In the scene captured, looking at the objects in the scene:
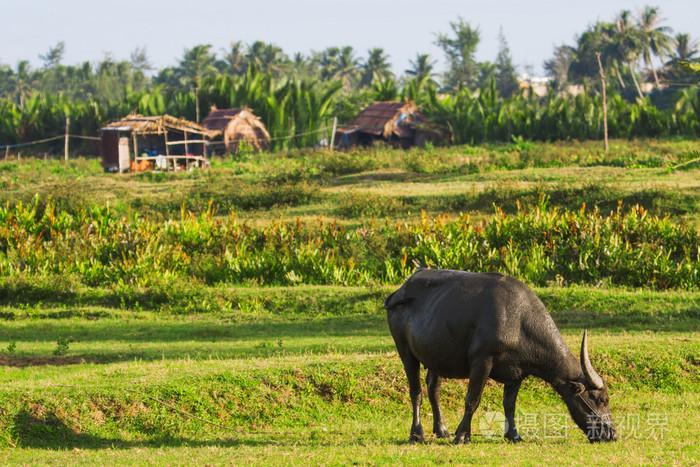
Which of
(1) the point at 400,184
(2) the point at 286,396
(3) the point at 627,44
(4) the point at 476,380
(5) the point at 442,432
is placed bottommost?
(2) the point at 286,396

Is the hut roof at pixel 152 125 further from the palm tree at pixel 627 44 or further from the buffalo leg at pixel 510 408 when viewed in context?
the palm tree at pixel 627 44

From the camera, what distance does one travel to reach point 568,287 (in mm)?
19500

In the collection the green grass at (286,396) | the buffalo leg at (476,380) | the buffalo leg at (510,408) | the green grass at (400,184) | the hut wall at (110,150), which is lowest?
the green grass at (286,396)

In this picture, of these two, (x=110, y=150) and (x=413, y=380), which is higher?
(x=110, y=150)

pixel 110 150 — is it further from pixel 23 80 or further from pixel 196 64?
pixel 23 80

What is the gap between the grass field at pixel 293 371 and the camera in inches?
391

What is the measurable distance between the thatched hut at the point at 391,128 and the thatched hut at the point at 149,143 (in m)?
8.80

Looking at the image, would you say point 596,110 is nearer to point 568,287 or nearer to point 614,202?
point 614,202

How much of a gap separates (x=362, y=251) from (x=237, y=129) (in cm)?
3037

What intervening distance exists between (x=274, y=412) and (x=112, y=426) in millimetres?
1798

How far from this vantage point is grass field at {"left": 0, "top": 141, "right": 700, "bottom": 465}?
9.94 meters

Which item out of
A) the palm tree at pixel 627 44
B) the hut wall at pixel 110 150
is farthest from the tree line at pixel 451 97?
the hut wall at pixel 110 150

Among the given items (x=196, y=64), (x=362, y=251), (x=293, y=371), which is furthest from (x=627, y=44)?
(x=293, y=371)

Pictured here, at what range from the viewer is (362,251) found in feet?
74.1
